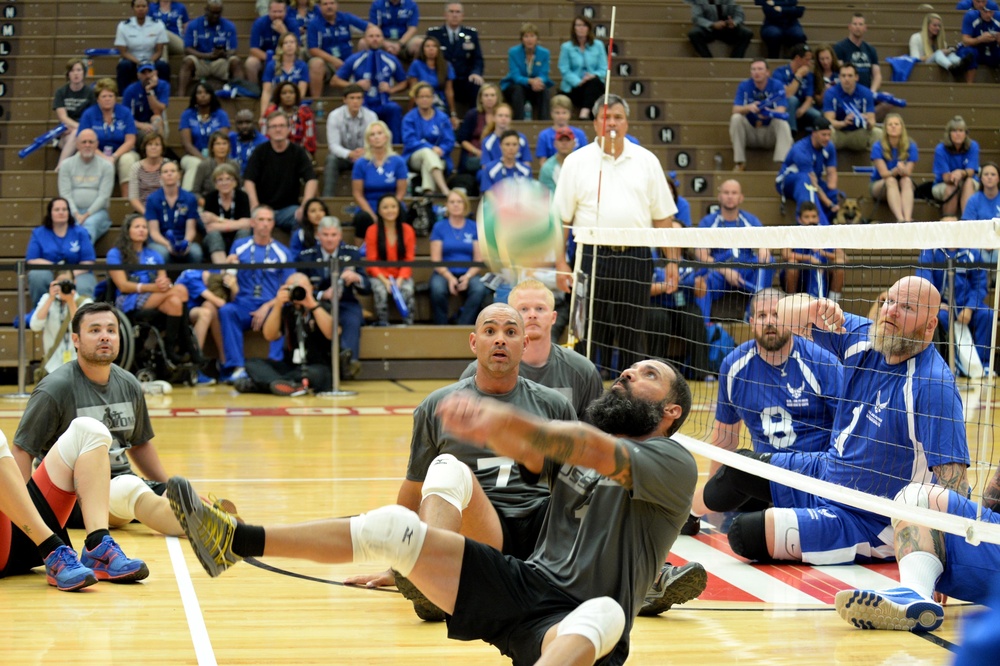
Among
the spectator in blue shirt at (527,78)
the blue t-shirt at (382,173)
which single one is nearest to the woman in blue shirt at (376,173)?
the blue t-shirt at (382,173)

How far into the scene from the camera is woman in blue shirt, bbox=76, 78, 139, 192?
48.4ft

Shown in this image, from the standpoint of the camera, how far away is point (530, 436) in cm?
344

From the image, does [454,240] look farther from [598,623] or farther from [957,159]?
[598,623]

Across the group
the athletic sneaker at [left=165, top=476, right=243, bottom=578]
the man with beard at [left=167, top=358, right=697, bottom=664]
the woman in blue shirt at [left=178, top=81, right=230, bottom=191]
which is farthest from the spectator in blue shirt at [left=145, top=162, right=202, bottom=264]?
the athletic sneaker at [left=165, top=476, right=243, bottom=578]

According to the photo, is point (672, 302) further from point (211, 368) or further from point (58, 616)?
point (58, 616)

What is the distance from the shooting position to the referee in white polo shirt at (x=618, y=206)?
8898 mm

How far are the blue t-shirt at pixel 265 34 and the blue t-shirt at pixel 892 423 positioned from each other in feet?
39.5

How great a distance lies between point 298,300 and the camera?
12367 mm

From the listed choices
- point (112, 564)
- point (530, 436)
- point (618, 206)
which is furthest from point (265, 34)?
point (530, 436)

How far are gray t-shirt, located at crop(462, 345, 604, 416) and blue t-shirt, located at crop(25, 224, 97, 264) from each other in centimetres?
847

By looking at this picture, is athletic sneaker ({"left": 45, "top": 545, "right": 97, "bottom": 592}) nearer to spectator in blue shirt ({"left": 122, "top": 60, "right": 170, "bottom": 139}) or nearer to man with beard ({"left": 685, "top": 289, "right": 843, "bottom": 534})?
man with beard ({"left": 685, "top": 289, "right": 843, "bottom": 534})

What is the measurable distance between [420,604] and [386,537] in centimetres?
150

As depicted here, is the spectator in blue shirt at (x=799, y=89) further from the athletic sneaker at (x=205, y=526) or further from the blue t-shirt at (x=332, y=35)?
the athletic sneaker at (x=205, y=526)

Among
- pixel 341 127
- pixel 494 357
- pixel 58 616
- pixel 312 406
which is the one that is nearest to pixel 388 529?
pixel 494 357
